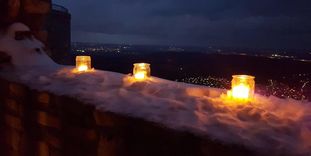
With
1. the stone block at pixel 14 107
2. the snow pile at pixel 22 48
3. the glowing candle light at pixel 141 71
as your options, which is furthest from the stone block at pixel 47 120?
the snow pile at pixel 22 48

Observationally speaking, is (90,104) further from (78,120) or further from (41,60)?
(41,60)

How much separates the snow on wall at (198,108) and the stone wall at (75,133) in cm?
8

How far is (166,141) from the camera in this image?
220cm

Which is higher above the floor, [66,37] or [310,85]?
[66,37]

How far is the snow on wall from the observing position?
202 cm

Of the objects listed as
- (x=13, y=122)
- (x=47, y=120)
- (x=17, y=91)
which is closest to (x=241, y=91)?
(x=47, y=120)

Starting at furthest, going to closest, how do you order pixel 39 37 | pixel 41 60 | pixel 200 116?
pixel 39 37 < pixel 41 60 < pixel 200 116

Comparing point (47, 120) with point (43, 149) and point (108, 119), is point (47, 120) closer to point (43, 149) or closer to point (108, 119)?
point (43, 149)

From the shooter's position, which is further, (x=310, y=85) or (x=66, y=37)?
(x=310, y=85)

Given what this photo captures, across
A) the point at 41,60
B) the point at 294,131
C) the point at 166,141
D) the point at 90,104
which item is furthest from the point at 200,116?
the point at 41,60

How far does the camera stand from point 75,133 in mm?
2990

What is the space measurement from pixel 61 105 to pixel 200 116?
60.6 inches

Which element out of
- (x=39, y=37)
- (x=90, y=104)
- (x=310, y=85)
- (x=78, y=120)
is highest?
(x=39, y=37)

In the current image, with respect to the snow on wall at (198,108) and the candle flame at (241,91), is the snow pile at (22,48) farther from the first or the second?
the candle flame at (241,91)
